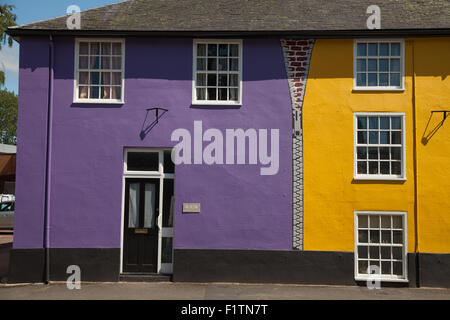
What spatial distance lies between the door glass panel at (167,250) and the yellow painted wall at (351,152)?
3.57 m

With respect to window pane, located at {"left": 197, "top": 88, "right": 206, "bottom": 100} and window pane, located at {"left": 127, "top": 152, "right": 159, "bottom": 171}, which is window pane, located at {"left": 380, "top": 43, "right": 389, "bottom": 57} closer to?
window pane, located at {"left": 197, "top": 88, "right": 206, "bottom": 100}

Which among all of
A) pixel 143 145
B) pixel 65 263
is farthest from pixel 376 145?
pixel 65 263

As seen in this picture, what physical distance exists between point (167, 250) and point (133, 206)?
149 centimetres

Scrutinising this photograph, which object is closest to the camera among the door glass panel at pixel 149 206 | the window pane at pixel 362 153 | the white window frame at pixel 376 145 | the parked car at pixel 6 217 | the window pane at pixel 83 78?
the white window frame at pixel 376 145

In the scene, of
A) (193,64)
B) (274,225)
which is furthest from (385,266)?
(193,64)

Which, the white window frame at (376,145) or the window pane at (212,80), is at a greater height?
the window pane at (212,80)

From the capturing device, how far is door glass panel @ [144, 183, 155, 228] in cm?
1052

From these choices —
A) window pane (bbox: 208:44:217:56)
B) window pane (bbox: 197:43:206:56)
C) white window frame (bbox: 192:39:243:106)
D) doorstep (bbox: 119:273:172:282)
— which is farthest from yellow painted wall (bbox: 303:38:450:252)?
doorstep (bbox: 119:273:172:282)

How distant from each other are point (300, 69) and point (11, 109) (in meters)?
64.5

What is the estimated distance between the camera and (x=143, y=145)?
10.4 meters

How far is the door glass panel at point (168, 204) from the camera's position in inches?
416

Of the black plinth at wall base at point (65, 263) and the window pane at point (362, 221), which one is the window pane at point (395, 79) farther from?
the black plinth at wall base at point (65, 263)

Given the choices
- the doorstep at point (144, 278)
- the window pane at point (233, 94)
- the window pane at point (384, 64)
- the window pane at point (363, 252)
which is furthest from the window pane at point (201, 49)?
the window pane at point (363, 252)

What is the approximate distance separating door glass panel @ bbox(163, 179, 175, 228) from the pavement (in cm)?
157
